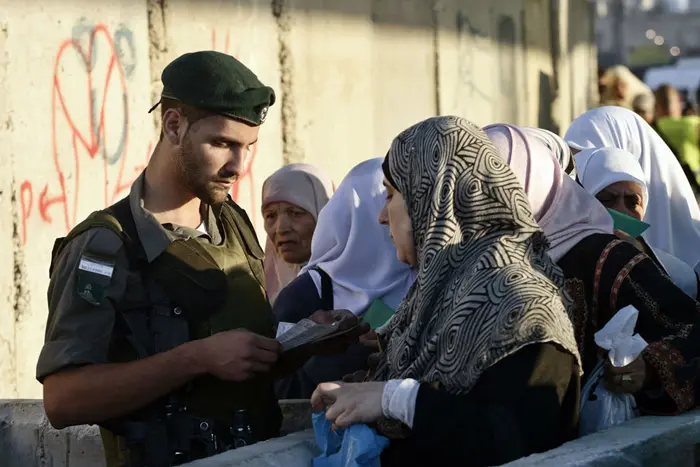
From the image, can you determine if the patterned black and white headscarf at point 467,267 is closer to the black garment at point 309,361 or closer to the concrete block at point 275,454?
the concrete block at point 275,454

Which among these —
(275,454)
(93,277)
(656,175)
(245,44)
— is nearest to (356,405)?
(275,454)

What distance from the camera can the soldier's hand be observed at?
10.4 ft

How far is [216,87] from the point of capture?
11.0 ft

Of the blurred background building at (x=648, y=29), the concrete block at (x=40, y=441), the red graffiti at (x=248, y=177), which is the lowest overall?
the concrete block at (x=40, y=441)

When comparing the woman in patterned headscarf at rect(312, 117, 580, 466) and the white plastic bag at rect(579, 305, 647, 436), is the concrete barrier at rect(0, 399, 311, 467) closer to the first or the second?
the woman in patterned headscarf at rect(312, 117, 580, 466)

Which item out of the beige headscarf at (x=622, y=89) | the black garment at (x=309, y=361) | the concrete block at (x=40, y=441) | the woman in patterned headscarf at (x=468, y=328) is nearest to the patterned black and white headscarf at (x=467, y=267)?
the woman in patterned headscarf at (x=468, y=328)

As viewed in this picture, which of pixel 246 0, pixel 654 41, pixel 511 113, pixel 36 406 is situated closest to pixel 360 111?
pixel 246 0

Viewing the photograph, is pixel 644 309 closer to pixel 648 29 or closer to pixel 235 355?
pixel 235 355

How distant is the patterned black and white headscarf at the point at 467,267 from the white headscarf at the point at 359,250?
1.16 meters

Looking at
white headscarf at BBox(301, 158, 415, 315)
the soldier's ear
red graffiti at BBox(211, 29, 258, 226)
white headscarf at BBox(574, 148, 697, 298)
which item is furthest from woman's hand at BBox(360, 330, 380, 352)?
red graffiti at BBox(211, 29, 258, 226)

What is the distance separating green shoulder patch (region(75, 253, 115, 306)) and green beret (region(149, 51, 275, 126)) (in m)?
0.46

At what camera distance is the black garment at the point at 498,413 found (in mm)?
2832

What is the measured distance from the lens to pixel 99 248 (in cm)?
319

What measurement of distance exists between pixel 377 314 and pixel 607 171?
115 centimetres
